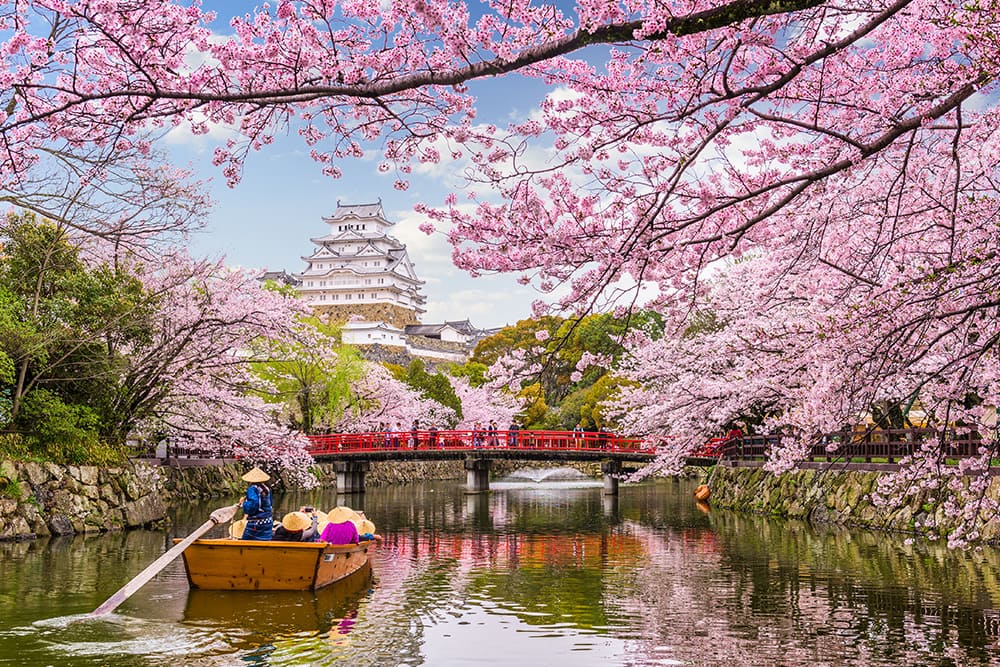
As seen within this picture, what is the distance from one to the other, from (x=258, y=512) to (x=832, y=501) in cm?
1441

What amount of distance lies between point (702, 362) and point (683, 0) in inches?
765

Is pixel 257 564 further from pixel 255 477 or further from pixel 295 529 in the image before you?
pixel 255 477

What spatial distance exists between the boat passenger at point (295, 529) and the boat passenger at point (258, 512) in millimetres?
164

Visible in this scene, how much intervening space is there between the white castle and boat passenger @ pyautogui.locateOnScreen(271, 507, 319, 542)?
6366 cm

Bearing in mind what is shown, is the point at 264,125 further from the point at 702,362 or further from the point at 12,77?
the point at 702,362

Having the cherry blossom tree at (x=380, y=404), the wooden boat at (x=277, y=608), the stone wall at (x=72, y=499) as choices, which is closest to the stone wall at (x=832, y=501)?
the wooden boat at (x=277, y=608)

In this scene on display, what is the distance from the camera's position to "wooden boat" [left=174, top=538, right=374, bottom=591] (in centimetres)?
1152

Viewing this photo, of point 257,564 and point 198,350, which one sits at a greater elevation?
point 198,350

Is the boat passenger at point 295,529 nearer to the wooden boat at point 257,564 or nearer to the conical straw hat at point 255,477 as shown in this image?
the conical straw hat at point 255,477

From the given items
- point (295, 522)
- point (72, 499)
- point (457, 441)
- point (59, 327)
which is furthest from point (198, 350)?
point (457, 441)

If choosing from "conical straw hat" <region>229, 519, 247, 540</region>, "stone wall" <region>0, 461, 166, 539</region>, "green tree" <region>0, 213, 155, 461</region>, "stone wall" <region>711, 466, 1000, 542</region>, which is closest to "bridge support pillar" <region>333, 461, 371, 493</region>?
"stone wall" <region>0, 461, 166, 539</region>

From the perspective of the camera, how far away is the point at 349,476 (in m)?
35.7

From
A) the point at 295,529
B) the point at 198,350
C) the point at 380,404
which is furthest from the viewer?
the point at 380,404

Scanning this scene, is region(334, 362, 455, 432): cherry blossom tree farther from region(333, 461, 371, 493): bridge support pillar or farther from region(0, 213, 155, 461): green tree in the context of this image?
region(0, 213, 155, 461): green tree
